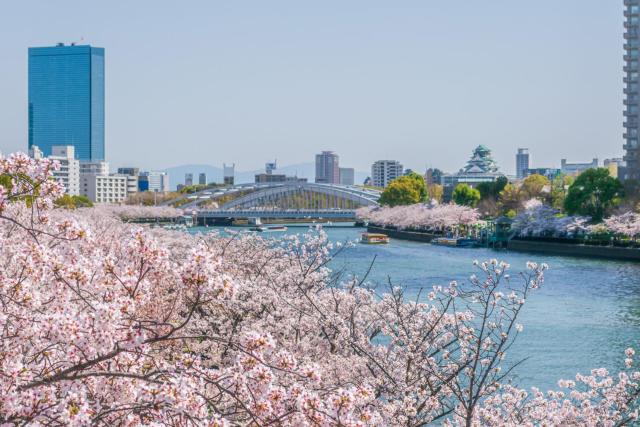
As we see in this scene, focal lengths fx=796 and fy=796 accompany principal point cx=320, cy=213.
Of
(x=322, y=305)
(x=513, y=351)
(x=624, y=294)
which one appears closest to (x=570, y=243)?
(x=624, y=294)

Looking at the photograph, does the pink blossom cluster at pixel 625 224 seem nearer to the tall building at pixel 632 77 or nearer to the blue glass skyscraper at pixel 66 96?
the tall building at pixel 632 77

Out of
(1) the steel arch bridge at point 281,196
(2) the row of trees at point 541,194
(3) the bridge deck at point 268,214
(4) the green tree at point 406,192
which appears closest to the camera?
(2) the row of trees at point 541,194

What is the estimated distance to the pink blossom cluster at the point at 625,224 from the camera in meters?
37.1

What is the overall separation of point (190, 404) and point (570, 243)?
42.3 m

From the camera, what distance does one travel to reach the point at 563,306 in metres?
22.2

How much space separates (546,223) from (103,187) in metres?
96.6

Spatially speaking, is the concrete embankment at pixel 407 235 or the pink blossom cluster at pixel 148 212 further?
the pink blossom cluster at pixel 148 212

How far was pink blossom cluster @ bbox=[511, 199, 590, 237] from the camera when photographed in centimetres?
4300

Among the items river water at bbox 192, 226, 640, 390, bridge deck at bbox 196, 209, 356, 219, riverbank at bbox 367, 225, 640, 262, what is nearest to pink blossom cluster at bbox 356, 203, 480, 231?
bridge deck at bbox 196, 209, 356, 219

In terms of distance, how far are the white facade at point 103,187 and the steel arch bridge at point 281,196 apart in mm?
33116

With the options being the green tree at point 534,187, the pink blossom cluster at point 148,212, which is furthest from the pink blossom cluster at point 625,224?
the pink blossom cluster at point 148,212

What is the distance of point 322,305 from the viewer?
29.7ft

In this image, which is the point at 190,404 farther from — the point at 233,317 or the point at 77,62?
the point at 77,62

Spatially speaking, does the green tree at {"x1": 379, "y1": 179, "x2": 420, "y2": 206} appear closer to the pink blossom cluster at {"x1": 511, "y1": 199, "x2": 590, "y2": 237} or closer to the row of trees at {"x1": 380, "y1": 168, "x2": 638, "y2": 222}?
the row of trees at {"x1": 380, "y1": 168, "x2": 638, "y2": 222}
